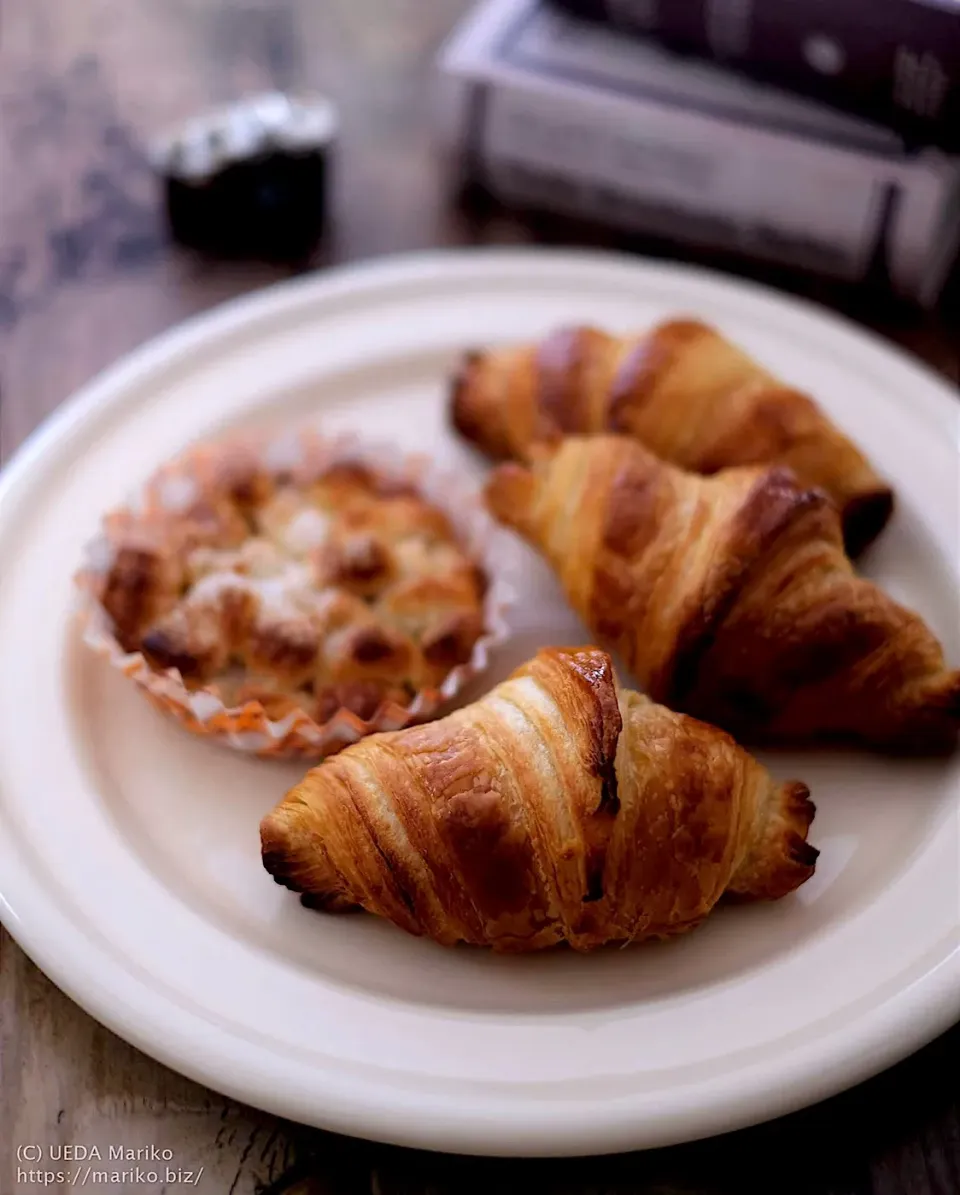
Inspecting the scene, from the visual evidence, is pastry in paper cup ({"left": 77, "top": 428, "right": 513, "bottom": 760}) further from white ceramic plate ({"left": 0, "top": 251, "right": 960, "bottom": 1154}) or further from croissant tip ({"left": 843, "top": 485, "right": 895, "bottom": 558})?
croissant tip ({"left": 843, "top": 485, "right": 895, "bottom": 558})

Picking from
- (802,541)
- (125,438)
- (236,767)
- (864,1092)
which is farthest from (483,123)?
(864,1092)

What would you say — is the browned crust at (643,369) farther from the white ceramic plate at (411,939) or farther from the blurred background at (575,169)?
the blurred background at (575,169)

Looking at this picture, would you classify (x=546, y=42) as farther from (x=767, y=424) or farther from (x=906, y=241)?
(x=767, y=424)

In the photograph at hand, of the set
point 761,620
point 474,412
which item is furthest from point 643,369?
point 761,620

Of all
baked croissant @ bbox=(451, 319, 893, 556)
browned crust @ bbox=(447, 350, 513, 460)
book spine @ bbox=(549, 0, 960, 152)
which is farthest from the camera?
book spine @ bbox=(549, 0, 960, 152)

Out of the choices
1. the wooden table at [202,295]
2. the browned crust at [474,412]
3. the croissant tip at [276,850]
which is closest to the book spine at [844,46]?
the wooden table at [202,295]

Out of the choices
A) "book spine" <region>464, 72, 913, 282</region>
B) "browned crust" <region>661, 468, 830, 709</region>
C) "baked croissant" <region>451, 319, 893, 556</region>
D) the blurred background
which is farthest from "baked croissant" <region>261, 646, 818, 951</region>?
"book spine" <region>464, 72, 913, 282</region>
